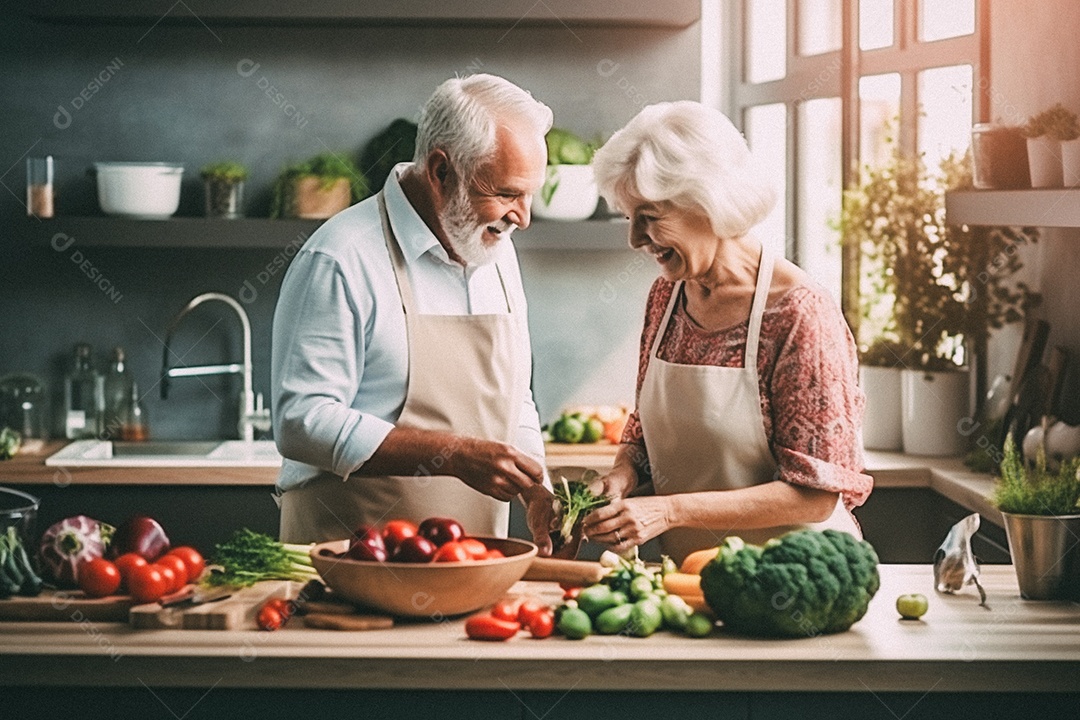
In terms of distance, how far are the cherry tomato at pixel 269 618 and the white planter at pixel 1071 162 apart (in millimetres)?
1991

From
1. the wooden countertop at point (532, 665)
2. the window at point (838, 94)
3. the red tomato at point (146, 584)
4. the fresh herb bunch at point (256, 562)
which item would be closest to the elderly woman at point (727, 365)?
the wooden countertop at point (532, 665)

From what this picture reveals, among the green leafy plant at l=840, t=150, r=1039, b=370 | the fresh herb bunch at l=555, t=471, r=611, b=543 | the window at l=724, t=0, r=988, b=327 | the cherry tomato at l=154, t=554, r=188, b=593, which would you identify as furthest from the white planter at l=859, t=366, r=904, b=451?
the cherry tomato at l=154, t=554, r=188, b=593

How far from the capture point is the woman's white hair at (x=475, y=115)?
2662 millimetres

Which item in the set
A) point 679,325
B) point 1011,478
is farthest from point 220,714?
point 1011,478

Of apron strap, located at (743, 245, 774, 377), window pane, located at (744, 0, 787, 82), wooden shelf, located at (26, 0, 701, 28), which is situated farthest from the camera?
window pane, located at (744, 0, 787, 82)

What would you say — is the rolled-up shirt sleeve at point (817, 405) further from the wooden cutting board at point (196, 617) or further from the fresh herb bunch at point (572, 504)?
the wooden cutting board at point (196, 617)

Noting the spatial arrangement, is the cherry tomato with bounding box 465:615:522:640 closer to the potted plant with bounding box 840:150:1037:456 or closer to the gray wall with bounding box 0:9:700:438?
the potted plant with bounding box 840:150:1037:456

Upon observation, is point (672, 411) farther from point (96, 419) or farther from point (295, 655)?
point (96, 419)

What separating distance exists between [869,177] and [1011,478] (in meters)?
2.11

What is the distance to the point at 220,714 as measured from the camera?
216cm

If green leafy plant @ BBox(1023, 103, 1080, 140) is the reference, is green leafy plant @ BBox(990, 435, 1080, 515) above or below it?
below

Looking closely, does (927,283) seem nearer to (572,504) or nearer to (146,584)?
(572,504)

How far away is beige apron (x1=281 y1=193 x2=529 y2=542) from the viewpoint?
9.28ft

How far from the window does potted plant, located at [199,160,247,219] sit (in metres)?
1.77
